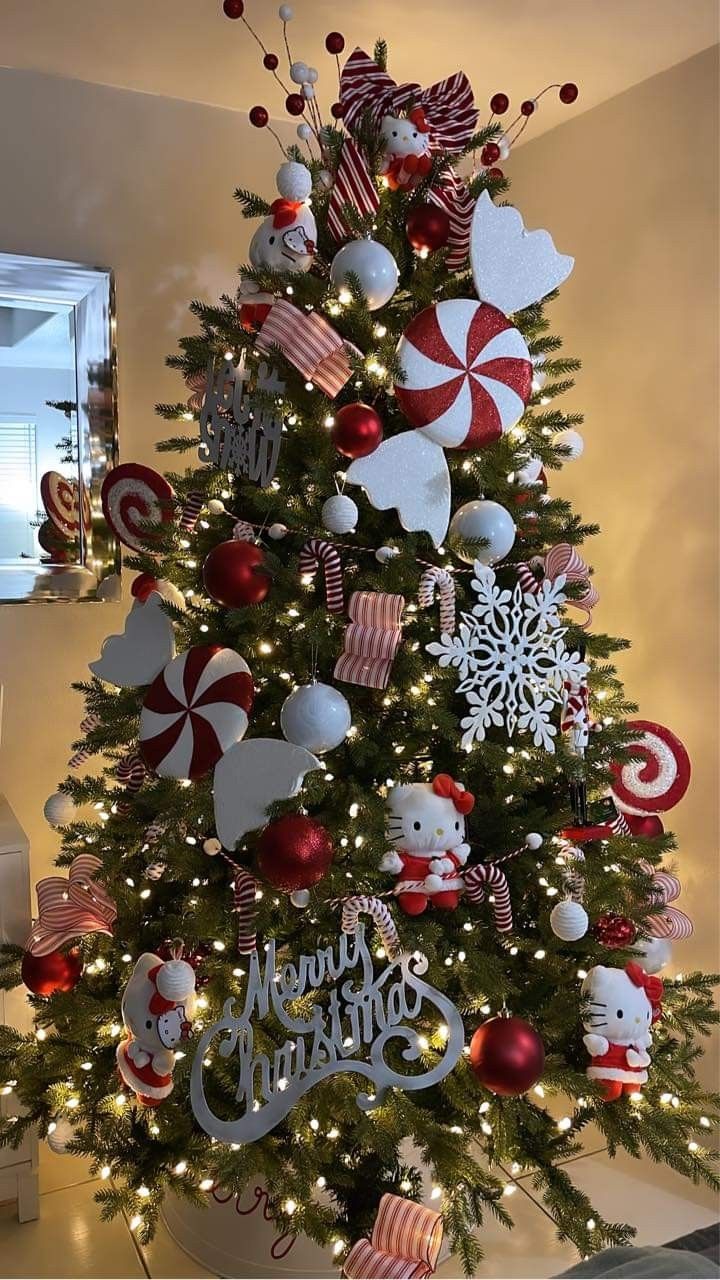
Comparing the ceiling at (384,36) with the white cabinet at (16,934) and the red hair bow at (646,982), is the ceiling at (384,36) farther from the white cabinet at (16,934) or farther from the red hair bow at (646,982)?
the red hair bow at (646,982)

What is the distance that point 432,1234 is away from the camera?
1522 mm

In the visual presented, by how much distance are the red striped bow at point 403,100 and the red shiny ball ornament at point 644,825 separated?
4.38 ft

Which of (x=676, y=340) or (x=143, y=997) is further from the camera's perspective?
(x=676, y=340)

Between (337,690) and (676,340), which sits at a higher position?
(676,340)

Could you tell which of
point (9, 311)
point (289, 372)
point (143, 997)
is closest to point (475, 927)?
point (143, 997)

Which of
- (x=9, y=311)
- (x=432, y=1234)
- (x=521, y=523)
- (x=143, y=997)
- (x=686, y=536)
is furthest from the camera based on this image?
(x=9, y=311)

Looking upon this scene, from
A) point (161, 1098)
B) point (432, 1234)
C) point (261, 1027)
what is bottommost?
point (432, 1234)

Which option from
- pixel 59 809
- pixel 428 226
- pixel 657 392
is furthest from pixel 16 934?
pixel 657 392

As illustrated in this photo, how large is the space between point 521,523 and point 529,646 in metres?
0.23

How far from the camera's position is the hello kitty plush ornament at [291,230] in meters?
1.71

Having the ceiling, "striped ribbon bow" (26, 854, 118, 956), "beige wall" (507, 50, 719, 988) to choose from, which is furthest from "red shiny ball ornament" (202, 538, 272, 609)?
the ceiling

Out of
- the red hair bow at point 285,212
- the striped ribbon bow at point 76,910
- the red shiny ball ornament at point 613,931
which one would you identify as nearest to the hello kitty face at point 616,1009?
the red shiny ball ornament at point 613,931

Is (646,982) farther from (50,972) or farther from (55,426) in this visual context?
(55,426)

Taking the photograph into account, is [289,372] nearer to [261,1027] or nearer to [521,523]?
[521,523]
